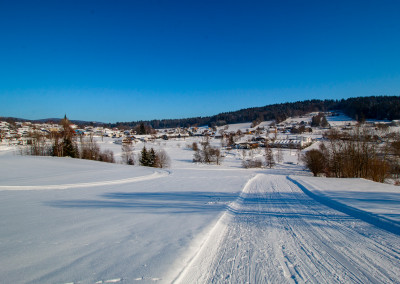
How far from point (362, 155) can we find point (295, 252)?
75.1 ft

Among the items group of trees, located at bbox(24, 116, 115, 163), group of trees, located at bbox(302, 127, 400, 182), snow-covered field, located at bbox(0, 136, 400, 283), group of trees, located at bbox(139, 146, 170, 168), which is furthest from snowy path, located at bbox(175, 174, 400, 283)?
group of trees, located at bbox(24, 116, 115, 163)

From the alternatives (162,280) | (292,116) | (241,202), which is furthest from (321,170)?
(292,116)

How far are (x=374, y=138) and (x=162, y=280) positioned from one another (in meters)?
25.7

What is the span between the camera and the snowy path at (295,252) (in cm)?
289

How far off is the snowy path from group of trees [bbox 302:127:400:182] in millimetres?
19344

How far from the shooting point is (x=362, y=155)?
66.3 ft

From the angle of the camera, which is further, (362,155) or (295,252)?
(362,155)

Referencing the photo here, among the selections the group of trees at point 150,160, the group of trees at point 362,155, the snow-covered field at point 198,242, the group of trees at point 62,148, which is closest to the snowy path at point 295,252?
the snow-covered field at point 198,242

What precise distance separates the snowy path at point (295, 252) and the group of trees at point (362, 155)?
19344 mm

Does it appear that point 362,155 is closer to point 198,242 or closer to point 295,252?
point 295,252

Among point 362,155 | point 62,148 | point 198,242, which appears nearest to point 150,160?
point 62,148

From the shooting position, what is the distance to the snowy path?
9.48 feet

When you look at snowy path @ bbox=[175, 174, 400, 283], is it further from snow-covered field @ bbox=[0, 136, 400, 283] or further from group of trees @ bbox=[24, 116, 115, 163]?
group of trees @ bbox=[24, 116, 115, 163]

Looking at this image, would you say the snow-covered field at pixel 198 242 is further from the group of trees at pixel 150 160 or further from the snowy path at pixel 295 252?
the group of trees at pixel 150 160
